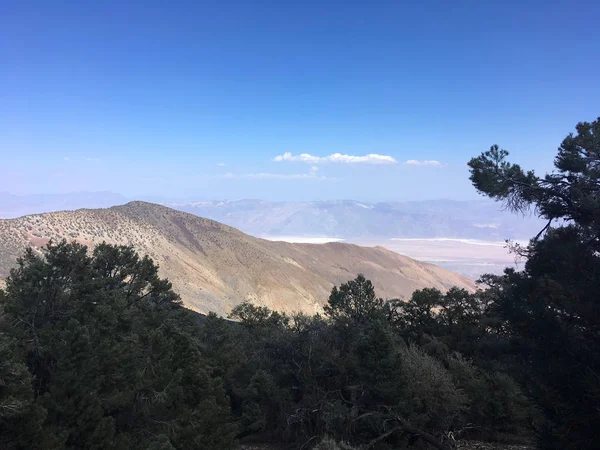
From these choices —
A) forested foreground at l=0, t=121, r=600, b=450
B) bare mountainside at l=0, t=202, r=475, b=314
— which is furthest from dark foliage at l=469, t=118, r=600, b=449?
bare mountainside at l=0, t=202, r=475, b=314

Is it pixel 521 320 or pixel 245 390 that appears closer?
pixel 521 320

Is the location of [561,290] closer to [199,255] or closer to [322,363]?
[322,363]

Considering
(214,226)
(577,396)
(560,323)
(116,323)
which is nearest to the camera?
(577,396)

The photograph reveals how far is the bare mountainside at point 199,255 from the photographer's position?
75.4 m

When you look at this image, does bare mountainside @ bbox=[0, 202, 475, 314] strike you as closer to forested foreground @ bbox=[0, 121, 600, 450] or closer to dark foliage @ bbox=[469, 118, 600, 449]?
forested foreground @ bbox=[0, 121, 600, 450]

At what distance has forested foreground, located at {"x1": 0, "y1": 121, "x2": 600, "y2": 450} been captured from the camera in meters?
10.1

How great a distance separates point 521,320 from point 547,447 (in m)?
3.06

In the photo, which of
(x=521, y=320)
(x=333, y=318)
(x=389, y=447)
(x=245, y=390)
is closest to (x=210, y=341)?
(x=245, y=390)

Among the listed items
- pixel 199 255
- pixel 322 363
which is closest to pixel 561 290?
pixel 322 363

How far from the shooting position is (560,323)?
10039mm

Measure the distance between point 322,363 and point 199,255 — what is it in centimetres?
8391

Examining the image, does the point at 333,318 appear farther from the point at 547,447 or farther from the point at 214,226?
the point at 214,226

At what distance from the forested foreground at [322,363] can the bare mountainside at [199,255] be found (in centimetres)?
4971

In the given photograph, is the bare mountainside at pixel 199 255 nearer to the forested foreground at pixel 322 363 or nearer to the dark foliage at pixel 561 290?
the forested foreground at pixel 322 363
